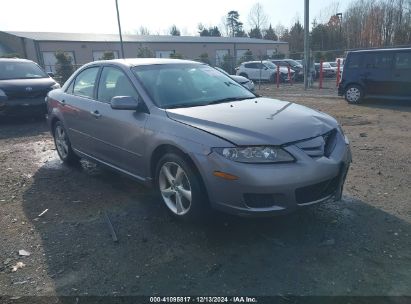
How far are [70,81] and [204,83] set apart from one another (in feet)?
7.75

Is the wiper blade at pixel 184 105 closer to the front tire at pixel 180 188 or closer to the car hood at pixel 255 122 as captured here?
the car hood at pixel 255 122

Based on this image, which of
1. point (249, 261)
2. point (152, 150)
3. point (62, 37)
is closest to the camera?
point (249, 261)

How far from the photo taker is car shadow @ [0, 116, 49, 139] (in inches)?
347

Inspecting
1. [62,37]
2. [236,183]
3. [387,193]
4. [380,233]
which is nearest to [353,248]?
[380,233]

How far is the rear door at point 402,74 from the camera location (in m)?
11.3

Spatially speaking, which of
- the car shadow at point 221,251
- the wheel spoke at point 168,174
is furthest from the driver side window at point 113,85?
the car shadow at point 221,251

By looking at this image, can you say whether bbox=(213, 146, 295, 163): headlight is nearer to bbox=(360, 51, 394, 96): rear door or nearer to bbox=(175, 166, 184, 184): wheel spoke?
bbox=(175, 166, 184, 184): wheel spoke

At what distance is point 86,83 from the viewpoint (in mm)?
5242

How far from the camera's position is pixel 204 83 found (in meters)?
4.64

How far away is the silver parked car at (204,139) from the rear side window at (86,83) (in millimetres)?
20

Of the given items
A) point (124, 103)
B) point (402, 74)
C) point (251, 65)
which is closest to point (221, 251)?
point (124, 103)

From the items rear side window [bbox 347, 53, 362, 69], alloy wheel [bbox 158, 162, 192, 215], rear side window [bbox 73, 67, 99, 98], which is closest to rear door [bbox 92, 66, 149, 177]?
rear side window [bbox 73, 67, 99, 98]

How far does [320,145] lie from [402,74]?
966 centimetres

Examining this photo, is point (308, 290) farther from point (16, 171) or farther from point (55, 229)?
point (16, 171)
